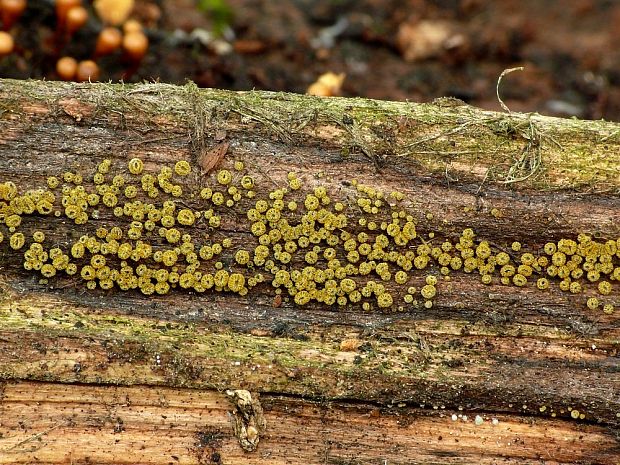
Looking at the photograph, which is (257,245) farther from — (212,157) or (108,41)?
(108,41)

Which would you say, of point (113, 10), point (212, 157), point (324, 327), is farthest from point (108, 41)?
point (324, 327)

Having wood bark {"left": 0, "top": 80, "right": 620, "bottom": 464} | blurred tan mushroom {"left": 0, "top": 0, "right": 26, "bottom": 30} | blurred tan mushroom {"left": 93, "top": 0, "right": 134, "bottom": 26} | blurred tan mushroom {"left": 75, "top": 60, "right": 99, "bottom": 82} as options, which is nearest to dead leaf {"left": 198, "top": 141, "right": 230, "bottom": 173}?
wood bark {"left": 0, "top": 80, "right": 620, "bottom": 464}

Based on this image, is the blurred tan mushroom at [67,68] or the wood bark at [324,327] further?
the blurred tan mushroom at [67,68]

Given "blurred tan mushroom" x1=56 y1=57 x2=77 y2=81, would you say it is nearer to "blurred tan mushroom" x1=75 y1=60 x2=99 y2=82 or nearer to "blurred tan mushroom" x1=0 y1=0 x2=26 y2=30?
"blurred tan mushroom" x1=75 y1=60 x2=99 y2=82

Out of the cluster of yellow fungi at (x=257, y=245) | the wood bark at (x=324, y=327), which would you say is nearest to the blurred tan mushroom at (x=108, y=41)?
the wood bark at (x=324, y=327)

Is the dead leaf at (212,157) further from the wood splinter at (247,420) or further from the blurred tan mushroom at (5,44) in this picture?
the blurred tan mushroom at (5,44)
